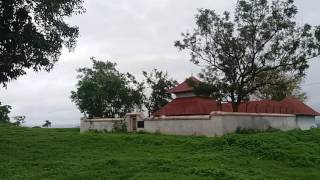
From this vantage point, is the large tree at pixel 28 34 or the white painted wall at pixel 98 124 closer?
the large tree at pixel 28 34

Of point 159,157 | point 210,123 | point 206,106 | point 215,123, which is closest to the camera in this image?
point 159,157

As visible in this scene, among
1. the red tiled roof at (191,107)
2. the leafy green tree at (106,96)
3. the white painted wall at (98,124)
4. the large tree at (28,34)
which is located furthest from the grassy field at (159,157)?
the leafy green tree at (106,96)

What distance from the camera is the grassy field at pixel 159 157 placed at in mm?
13680

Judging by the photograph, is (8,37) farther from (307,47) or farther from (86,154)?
(307,47)

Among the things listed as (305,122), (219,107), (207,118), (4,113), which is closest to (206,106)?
(219,107)

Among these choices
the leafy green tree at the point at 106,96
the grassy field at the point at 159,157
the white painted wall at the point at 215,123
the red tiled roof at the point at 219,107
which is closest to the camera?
the grassy field at the point at 159,157

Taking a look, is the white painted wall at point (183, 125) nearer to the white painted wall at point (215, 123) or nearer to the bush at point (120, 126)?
the white painted wall at point (215, 123)

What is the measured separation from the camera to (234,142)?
2016 centimetres

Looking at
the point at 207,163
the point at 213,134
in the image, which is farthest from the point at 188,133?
the point at 207,163

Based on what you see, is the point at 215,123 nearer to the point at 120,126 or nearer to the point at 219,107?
the point at 219,107

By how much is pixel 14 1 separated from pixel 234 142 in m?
10.6

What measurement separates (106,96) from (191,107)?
39.7 ft

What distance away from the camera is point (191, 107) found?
3450 centimetres

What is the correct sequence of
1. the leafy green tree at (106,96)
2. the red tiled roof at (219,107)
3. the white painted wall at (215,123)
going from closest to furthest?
the white painted wall at (215,123) < the red tiled roof at (219,107) < the leafy green tree at (106,96)
